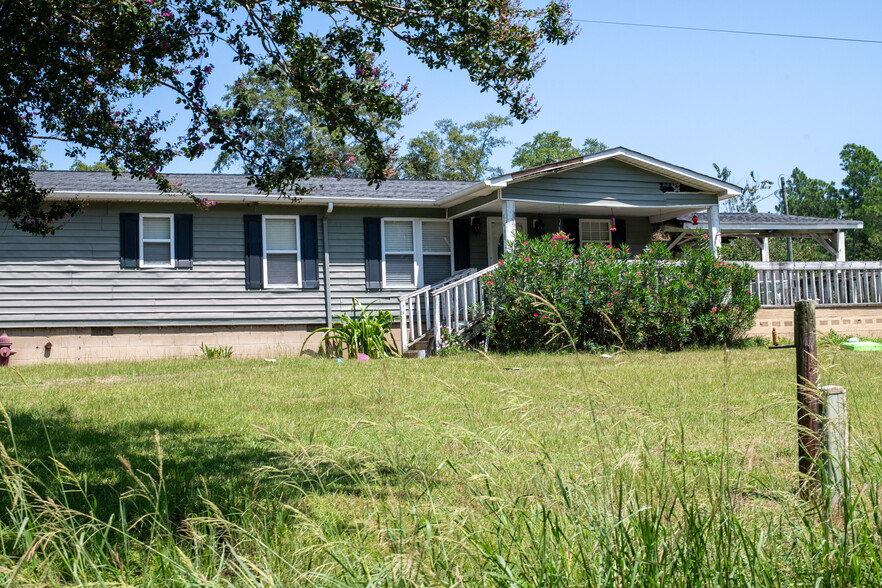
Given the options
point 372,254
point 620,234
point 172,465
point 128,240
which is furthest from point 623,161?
point 172,465

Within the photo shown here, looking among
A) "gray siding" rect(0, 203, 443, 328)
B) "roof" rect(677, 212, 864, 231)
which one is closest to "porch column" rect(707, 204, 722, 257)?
"roof" rect(677, 212, 864, 231)

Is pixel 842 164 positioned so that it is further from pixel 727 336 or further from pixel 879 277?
pixel 727 336

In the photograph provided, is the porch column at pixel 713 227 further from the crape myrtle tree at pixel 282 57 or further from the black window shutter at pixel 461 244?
the crape myrtle tree at pixel 282 57

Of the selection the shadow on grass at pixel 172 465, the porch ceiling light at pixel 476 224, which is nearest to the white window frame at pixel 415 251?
the porch ceiling light at pixel 476 224

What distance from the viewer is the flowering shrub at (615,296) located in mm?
12414

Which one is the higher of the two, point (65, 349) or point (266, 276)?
point (266, 276)

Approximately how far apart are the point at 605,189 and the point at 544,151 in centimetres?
3211

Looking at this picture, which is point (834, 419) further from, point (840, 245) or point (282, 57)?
point (840, 245)

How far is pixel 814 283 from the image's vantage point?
49.3 ft

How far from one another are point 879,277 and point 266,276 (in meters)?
13.0

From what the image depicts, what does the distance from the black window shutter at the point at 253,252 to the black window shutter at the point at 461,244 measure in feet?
13.2

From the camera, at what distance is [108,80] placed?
6.39 meters

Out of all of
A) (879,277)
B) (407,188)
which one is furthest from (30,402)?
(879,277)

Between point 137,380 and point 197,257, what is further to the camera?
point 197,257
